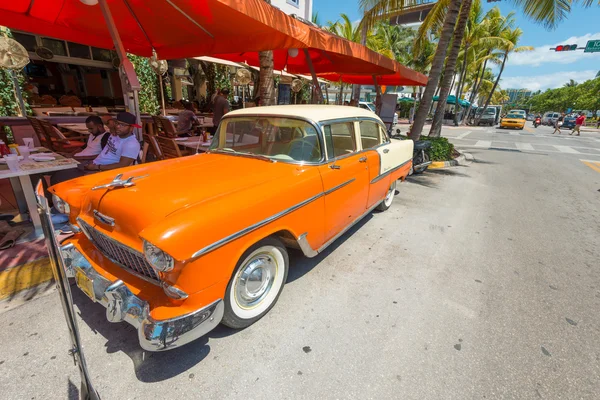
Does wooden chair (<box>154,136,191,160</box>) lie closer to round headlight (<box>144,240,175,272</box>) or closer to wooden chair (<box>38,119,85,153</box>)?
wooden chair (<box>38,119,85,153</box>)

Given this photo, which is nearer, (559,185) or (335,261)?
(335,261)

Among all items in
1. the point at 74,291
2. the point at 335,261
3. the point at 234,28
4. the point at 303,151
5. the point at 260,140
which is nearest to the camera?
the point at 74,291

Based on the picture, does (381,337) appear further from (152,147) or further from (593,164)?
(593,164)

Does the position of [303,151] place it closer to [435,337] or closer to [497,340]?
[435,337]

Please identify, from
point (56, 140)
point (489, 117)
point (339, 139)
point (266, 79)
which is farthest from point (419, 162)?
point (489, 117)

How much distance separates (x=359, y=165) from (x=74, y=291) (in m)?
3.13

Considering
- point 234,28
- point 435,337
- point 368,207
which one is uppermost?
point 234,28

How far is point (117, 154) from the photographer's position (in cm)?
394

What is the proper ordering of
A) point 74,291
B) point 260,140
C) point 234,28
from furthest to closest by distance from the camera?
point 234,28 → point 260,140 → point 74,291

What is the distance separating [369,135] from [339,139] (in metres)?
0.96

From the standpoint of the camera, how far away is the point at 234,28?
14.2ft

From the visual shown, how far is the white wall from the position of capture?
1597 centimetres

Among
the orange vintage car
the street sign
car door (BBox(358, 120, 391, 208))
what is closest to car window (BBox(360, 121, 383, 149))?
car door (BBox(358, 120, 391, 208))

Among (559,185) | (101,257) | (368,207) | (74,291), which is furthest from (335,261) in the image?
(559,185)
